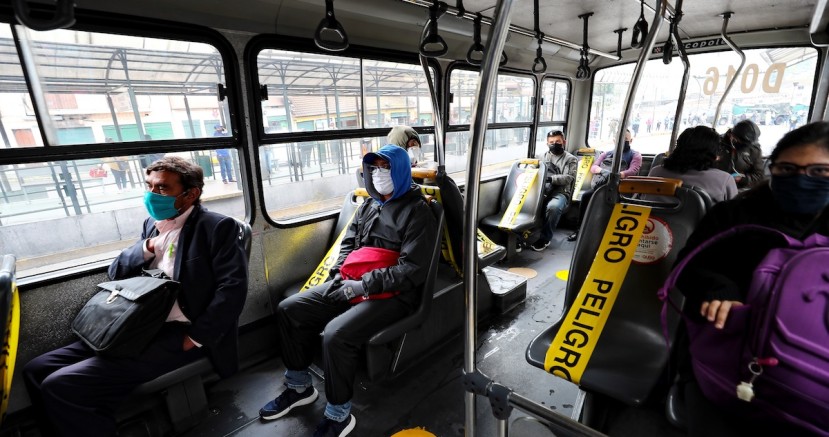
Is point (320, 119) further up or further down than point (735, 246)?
further up

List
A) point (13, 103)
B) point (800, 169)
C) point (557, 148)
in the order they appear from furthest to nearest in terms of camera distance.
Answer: point (557, 148)
point (13, 103)
point (800, 169)

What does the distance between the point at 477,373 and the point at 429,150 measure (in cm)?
339

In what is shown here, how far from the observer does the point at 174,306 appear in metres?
1.94

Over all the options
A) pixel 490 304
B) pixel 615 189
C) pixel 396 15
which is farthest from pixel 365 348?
pixel 396 15

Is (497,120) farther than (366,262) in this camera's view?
Yes

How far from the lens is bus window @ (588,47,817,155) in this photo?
4.48 m

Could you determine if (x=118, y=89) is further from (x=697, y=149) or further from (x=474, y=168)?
(x=697, y=149)

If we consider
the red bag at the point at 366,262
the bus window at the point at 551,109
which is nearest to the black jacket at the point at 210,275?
the red bag at the point at 366,262

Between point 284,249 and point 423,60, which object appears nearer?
point 423,60

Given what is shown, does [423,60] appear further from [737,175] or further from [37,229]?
[737,175]

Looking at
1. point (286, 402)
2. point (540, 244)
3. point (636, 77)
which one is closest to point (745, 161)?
point (540, 244)

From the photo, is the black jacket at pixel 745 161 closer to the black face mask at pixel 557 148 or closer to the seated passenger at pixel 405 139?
the black face mask at pixel 557 148

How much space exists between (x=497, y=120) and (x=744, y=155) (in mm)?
2446

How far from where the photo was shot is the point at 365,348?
7.44 ft
